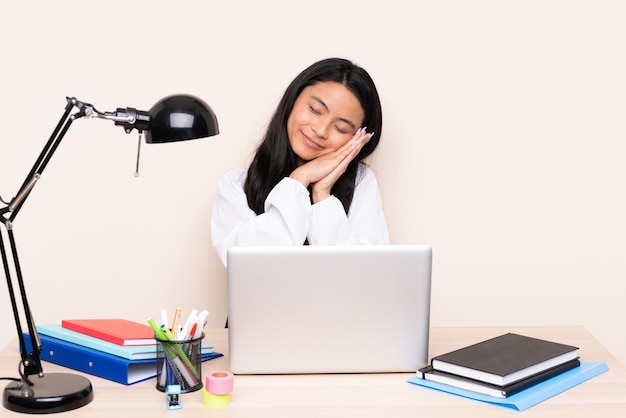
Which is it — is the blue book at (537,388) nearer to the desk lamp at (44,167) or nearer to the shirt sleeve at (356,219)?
the desk lamp at (44,167)

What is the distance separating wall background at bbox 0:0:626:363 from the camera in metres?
2.48

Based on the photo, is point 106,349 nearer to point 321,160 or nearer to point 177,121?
point 177,121

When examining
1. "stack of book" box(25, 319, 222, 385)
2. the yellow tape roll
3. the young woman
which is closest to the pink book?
"stack of book" box(25, 319, 222, 385)

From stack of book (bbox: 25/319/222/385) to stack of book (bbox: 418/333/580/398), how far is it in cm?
51

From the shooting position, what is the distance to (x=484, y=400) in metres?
1.31

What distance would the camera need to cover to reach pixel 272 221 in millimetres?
2137

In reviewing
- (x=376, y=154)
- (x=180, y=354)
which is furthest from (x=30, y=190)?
(x=376, y=154)

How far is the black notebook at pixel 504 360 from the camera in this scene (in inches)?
52.9

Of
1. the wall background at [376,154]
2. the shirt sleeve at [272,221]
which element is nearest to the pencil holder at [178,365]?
the shirt sleeve at [272,221]

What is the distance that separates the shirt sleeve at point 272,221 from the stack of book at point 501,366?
0.76 meters

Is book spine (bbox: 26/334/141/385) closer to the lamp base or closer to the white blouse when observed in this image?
the lamp base

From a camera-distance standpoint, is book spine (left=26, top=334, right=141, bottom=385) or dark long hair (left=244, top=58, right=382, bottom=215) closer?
book spine (left=26, top=334, right=141, bottom=385)

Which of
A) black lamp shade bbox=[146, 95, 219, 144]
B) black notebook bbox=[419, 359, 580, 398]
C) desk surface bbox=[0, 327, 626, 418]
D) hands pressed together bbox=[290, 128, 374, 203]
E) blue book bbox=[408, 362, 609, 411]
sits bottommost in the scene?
desk surface bbox=[0, 327, 626, 418]

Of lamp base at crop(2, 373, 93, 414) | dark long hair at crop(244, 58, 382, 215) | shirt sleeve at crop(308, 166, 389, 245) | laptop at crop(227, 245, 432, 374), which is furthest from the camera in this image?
dark long hair at crop(244, 58, 382, 215)
